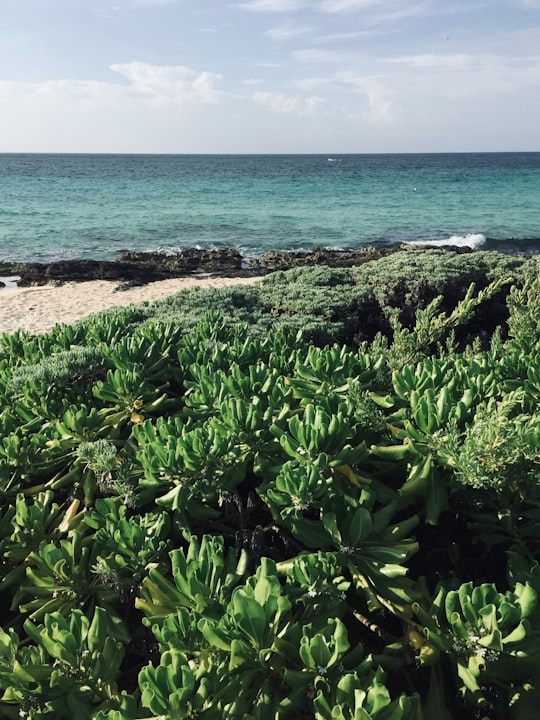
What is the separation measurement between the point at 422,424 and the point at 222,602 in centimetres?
90

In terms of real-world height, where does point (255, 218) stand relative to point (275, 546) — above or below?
A: above

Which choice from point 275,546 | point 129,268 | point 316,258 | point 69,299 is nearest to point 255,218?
point 316,258

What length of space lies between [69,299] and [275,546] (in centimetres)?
1375

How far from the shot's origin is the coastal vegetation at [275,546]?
4.83 ft

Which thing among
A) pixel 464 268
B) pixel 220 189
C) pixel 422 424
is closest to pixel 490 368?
pixel 422 424

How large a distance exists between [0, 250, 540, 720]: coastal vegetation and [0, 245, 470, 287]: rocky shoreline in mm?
15013

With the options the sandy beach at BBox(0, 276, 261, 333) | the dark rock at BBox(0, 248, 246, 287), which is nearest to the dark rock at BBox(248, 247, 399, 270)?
the dark rock at BBox(0, 248, 246, 287)

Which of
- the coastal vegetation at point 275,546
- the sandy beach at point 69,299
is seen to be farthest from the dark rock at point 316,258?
the coastal vegetation at point 275,546

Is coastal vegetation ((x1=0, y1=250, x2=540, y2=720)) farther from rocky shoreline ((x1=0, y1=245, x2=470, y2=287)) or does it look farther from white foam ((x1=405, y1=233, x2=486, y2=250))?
white foam ((x1=405, y1=233, x2=486, y2=250))

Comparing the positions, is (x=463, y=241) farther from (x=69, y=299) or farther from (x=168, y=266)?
(x=69, y=299)

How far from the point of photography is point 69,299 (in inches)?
579

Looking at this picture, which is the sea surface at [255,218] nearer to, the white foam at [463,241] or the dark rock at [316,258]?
the white foam at [463,241]

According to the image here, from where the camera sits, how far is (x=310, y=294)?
8523 millimetres

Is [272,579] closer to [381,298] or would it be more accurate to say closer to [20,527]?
[20,527]
